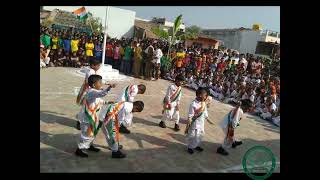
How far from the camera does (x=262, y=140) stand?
8.49 m

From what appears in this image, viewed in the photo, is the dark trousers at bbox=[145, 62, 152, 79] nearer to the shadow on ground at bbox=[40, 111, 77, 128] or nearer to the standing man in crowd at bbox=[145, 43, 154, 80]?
the standing man in crowd at bbox=[145, 43, 154, 80]

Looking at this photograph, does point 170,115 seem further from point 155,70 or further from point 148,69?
point 148,69

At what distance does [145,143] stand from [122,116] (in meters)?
0.82

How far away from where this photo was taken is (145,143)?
7051mm

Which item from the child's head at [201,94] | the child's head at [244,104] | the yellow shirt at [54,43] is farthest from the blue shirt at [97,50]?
the child's head at [244,104]

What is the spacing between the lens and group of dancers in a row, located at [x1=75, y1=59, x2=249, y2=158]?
598 cm

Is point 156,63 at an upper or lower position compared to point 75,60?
upper

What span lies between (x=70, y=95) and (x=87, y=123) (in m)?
4.70

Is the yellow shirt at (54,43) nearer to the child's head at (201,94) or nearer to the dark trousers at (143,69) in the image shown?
the dark trousers at (143,69)

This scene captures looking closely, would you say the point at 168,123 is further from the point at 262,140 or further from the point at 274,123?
the point at 274,123

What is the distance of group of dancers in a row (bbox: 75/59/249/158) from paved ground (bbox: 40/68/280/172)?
8.0 inches

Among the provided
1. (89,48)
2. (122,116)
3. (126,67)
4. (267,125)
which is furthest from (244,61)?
(122,116)
